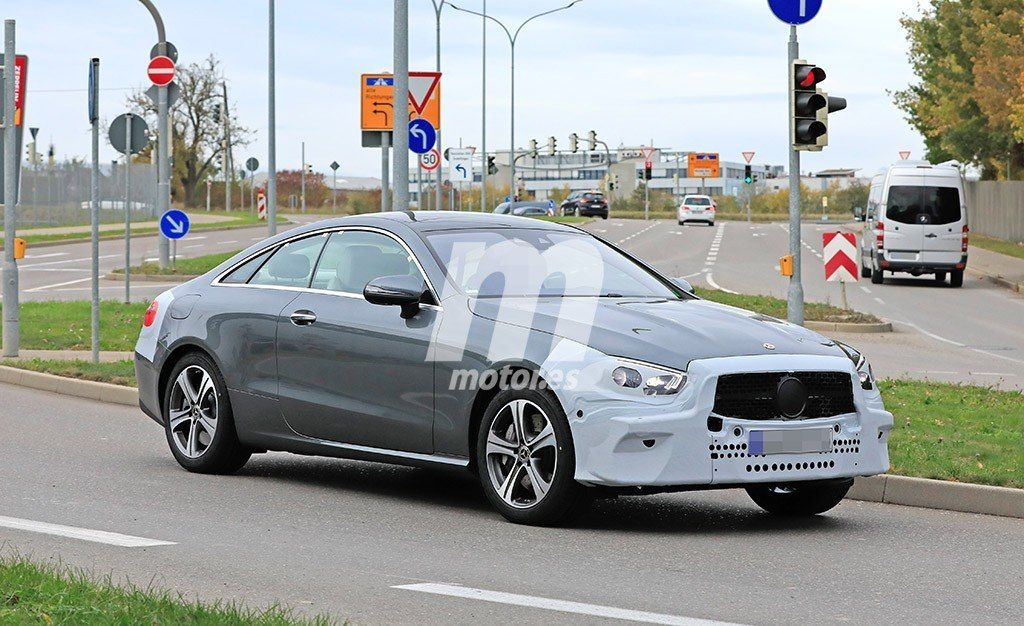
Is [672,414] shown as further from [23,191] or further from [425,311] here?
[23,191]

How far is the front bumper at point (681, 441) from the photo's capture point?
777 centimetres

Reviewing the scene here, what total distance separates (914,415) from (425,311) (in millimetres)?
4860

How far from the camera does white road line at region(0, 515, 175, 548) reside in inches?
292

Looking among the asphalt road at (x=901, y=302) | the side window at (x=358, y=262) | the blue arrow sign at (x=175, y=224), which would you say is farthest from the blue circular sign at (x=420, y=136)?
the side window at (x=358, y=262)

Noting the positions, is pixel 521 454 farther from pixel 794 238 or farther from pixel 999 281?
pixel 999 281

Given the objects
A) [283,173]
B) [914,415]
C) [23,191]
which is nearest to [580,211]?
[23,191]

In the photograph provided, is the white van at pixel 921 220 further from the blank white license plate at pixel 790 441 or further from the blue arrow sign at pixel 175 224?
the blank white license plate at pixel 790 441

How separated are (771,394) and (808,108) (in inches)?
335

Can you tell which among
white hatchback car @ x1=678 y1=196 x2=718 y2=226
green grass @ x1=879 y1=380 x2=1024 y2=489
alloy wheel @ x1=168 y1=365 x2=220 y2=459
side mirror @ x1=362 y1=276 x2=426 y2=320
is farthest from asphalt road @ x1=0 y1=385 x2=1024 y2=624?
white hatchback car @ x1=678 y1=196 x2=718 y2=226

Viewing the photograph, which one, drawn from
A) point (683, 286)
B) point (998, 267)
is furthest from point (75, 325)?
point (998, 267)

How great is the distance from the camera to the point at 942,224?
3716 centimetres

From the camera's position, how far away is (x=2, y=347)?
18.6 meters

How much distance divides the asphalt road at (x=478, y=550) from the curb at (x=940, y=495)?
0.45 ft

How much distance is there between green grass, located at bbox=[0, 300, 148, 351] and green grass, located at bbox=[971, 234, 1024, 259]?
31713 millimetres
